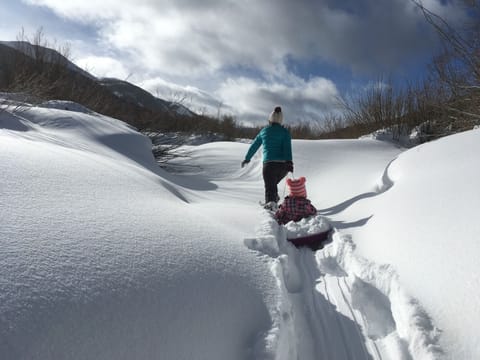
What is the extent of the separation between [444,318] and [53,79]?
31.8 feet

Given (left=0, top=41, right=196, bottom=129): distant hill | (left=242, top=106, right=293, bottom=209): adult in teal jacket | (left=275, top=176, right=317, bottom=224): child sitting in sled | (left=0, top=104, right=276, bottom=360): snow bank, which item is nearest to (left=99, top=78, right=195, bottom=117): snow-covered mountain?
(left=0, top=41, right=196, bottom=129): distant hill

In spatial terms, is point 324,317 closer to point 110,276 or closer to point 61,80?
point 110,276

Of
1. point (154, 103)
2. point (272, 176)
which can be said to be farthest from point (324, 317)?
point (154, 103)

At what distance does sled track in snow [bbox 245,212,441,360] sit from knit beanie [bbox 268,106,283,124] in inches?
92.9

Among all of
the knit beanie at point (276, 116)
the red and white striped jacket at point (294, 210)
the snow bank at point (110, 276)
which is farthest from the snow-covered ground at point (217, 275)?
the knit beanie at point (276, 116)

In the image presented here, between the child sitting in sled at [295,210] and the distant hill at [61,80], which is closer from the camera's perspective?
the child sitting in sled at [295,210]

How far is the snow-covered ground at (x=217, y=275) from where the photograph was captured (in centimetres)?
80

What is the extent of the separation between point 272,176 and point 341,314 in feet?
8.12

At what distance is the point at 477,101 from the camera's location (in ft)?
14.4

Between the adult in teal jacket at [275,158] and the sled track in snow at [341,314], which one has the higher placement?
the adult in teal jacket at [275,158]

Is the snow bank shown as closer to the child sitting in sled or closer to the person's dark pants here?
the child sitting in sled

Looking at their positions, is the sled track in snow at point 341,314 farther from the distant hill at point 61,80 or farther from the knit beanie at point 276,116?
the distant hill at point 61,80

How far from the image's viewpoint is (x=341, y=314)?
1.43 m

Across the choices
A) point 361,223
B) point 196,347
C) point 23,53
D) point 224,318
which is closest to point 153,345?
point 196,347
